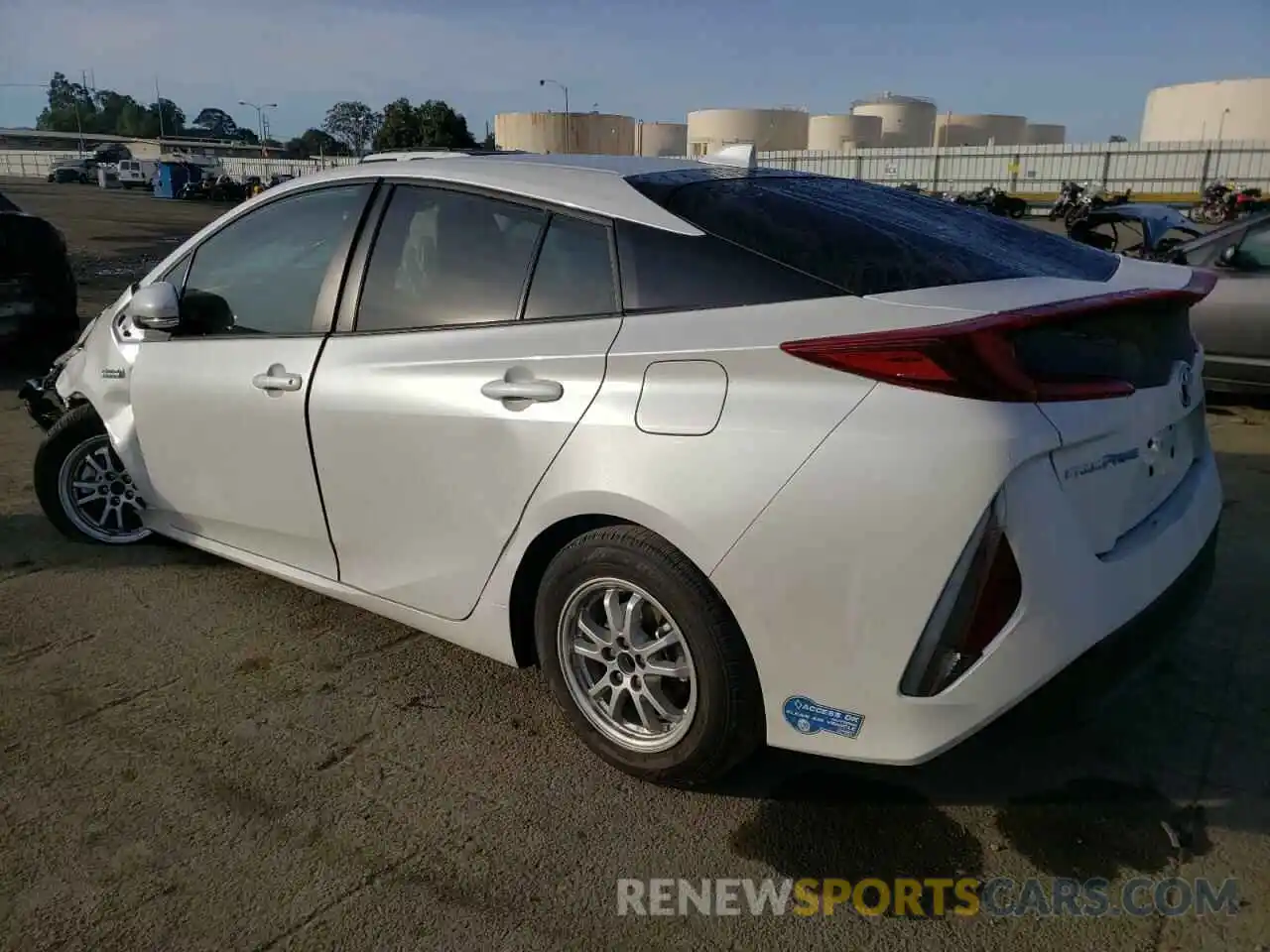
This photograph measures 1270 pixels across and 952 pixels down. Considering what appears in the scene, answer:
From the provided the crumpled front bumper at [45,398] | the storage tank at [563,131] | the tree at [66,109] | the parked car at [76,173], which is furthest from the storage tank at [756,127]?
the tree at [66,109]

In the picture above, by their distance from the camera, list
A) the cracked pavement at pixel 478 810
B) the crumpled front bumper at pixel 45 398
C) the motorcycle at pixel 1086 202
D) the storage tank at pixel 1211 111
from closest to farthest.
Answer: the cracked pavement at pixel 478 810 < the crumpled front bumper at pixel 45 398 < the motorcycle at pixel 1086 202 < the storage tank at pixel 1211 111

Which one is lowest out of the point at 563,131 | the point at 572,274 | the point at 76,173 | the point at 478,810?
the point at 478,810

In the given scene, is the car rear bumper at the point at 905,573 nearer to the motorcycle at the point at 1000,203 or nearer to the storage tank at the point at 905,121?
the motorcycle at the point at 1000,203

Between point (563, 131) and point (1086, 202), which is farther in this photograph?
point (563, 131)

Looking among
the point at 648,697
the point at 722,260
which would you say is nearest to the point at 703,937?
the point at 648,697

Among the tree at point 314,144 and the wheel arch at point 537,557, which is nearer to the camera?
the wheel arch at point 537,557

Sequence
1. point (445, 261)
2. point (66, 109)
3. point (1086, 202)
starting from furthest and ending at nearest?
point (66, 109) → point (1086, 202) → point (445, 261)

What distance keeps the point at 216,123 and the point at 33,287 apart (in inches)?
7158

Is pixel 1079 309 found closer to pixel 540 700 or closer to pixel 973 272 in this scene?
pixel 973 272

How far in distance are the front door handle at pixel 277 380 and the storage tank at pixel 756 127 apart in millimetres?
77301

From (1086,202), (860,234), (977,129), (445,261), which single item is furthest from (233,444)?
(977,129)

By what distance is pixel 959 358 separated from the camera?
2.03 meters

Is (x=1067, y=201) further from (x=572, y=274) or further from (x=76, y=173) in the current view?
(x=76, y=173)

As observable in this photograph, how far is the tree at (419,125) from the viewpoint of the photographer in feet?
215
